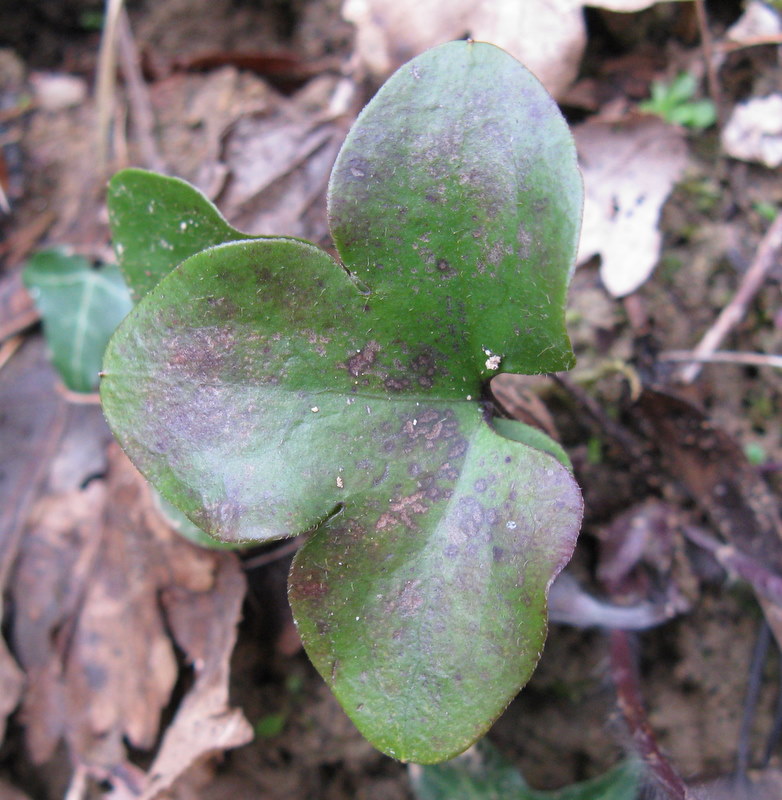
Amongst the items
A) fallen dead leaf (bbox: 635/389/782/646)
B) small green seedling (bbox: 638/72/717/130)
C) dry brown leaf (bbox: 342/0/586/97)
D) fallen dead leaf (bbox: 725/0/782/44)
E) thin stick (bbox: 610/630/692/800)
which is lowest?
thin stick (bbox: 610/630/692/800)

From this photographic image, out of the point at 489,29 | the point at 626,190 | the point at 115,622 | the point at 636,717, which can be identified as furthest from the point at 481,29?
the point at 115,622

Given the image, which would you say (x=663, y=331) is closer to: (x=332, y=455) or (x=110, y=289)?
(x=332, y=455)

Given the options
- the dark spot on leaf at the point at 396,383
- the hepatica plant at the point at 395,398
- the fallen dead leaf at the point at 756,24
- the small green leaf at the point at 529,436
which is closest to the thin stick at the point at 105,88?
the hepatica plant at the point at 395,398

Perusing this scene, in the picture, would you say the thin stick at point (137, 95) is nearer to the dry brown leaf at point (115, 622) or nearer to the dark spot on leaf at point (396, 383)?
the dry brown leaf at point (115, 622)

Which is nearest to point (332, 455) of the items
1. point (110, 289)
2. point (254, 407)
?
point (254, 407)

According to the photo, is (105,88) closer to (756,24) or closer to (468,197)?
(468,197)

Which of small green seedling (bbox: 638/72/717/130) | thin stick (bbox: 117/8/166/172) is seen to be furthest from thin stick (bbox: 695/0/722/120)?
thin stick (bbox: 117/8/166/172)

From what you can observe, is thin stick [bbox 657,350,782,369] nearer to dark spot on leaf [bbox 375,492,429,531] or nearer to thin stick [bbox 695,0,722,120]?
thin stick [bbox 695,0,722,120]
